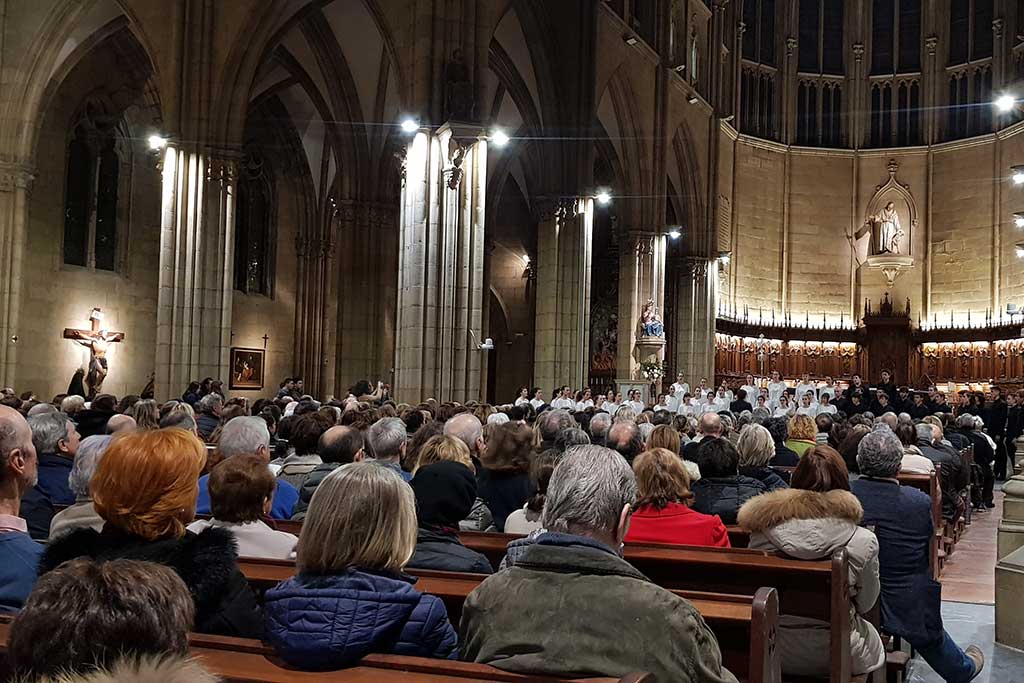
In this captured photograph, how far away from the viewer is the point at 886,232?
3606 cm

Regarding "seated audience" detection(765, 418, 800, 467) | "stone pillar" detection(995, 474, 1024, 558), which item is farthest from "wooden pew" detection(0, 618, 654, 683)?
"seated audience" detection(765, 418, 800, 467)

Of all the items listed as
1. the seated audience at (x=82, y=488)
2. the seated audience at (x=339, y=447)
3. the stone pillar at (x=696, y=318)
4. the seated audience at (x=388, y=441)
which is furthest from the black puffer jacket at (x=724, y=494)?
the stone pillar at (x=696, y=318)

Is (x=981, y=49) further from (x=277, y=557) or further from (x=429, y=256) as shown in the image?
(x=277, y=557)

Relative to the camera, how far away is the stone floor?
588cm

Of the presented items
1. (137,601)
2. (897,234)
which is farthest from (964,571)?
(897,234)

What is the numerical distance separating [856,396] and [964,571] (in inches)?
487

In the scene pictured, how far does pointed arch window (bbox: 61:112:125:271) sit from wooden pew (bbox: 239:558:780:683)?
929 inches

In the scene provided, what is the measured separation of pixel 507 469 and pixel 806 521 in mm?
2279

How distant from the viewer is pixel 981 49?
3509 centimetres

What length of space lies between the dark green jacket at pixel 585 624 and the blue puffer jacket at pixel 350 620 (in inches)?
5.4

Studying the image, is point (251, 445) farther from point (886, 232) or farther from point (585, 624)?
point (886, 232)

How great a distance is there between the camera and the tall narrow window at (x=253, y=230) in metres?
29.9

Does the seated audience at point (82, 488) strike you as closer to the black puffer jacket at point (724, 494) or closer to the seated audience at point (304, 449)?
the seated audience at point (304, 449)

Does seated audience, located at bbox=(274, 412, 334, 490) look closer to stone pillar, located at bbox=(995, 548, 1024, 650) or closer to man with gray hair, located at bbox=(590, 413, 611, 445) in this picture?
man with gray hair, located at bbox=(590, 413, 611, 445)
